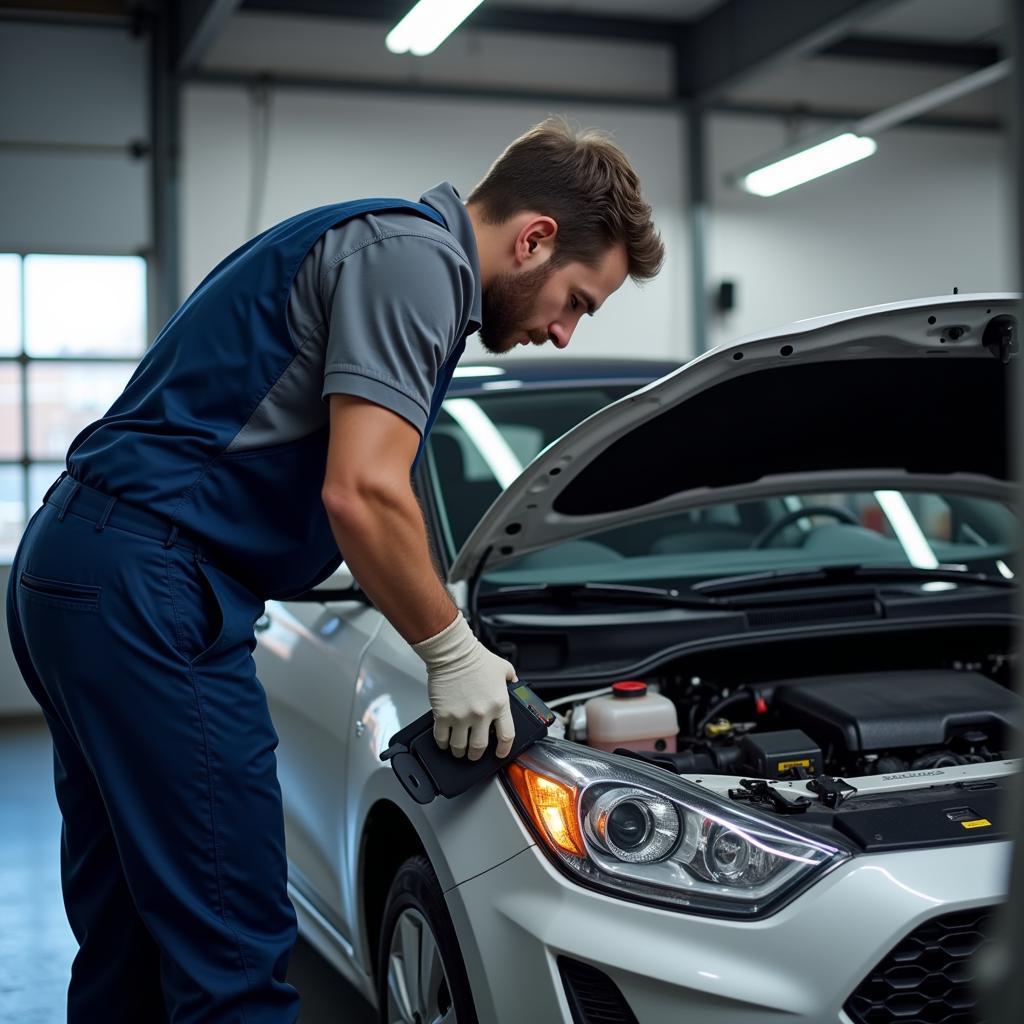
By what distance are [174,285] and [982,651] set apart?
17.8ft

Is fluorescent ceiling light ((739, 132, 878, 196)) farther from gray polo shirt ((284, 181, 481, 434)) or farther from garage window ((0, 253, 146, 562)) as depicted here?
gray polo shirt ((284, 181, 481, 434))

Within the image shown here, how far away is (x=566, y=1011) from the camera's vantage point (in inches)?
59.8

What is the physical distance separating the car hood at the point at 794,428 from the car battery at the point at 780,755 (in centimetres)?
54

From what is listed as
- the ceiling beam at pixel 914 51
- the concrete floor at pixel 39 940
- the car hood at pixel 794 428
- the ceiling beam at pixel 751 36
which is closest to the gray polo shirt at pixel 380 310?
the car hood at pixel 794 428

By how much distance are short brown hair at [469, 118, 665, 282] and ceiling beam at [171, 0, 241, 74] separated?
422 cm

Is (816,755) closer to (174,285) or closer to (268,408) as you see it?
(268,408)

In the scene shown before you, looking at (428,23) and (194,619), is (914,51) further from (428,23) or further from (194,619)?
(194,619)

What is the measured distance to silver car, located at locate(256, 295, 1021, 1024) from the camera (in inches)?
59.2

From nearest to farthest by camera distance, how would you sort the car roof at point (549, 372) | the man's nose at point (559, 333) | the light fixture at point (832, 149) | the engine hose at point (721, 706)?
the man's nose at point (559, 333) < the engine hose at point (721, 706) < the car roof at point (549, 372) < the light fixture at point (832, 149)

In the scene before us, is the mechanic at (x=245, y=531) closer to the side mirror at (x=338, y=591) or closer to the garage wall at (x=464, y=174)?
the side mirror at (x=338, y=591)

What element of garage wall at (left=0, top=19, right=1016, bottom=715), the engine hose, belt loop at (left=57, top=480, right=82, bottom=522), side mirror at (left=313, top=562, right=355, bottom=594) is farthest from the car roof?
garage wall at (left=0, top=19, right=1016, bottom=715)

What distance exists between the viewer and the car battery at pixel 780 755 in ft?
6.11

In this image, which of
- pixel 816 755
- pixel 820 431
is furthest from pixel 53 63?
pixel 816 755

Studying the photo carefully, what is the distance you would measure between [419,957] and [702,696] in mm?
680
